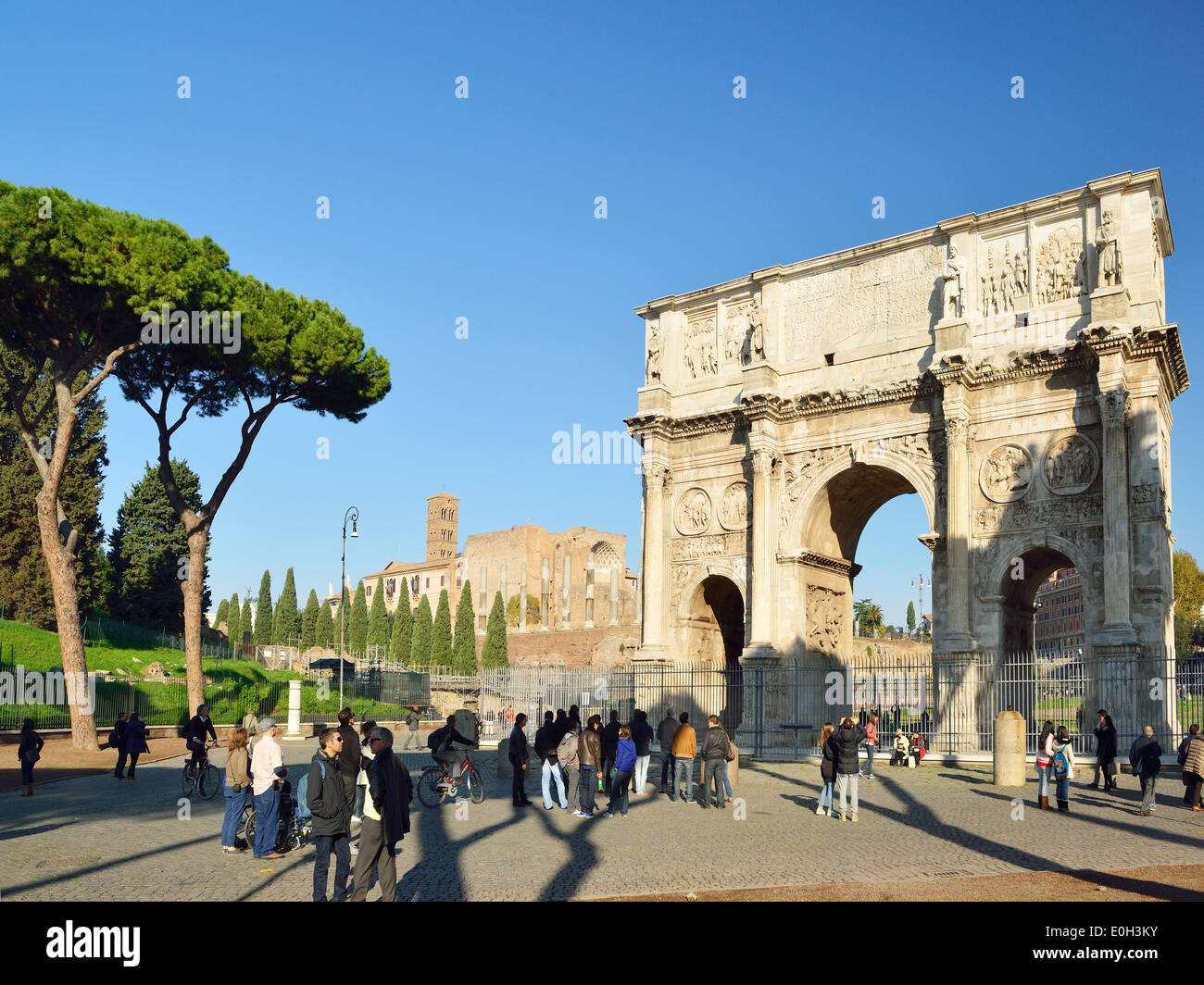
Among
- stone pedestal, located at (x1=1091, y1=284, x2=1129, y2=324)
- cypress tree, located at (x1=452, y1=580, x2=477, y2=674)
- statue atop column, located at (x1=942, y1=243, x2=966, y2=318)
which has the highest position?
statue atop column, located at (x1=942, y1=243, x2=966, y2=318)

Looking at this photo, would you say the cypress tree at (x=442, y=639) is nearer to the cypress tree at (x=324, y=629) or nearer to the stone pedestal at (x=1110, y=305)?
the cypress tree at (x=324, y=629)

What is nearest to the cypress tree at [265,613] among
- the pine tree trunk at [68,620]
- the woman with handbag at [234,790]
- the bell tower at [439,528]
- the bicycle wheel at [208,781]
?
the bell tower at [439,528]

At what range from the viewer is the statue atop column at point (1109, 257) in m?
20.9

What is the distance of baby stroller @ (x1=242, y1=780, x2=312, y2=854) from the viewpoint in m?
10.8

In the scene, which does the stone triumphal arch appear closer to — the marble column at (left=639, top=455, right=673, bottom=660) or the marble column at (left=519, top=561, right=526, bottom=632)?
the marble column at (left=639, top=455, right=673, bottom=660)

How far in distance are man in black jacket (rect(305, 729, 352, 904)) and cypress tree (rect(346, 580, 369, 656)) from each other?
72882 millimetres

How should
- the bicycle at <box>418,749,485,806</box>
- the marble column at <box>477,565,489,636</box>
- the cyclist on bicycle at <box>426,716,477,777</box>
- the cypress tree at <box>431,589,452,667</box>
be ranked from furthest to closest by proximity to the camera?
1. the marble column at <box>477,565,489,636</box>
2. the cypress tree at <box>431,589,452,667</box>
3. the bicycle at <box>418,749,485,806</box>
4. the cyclist on bicycle at <box>426,716,477,777</box>

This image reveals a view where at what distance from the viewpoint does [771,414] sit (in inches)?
1005

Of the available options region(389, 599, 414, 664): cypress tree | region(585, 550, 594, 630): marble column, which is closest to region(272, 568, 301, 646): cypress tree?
region(389, 599, 414, 664): cypress tree

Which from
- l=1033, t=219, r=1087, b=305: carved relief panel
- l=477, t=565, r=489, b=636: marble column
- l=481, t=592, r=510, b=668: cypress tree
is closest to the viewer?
l=1033, t=219, r=1087, b=305: carved relief panel

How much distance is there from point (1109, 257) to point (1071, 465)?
4.19m

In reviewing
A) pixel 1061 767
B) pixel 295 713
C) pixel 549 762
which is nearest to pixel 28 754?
pixel 549 762

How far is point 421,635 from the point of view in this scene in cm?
7494
